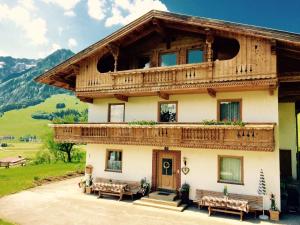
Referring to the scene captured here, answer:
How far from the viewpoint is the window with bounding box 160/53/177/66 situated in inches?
730

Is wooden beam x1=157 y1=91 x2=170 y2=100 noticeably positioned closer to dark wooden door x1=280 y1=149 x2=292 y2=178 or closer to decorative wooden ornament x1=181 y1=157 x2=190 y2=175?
decorative wooden ornament x1=181 y1=157 x2=190 y2=175

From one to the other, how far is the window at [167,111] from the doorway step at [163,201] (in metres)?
4.46

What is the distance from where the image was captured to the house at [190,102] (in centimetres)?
1491

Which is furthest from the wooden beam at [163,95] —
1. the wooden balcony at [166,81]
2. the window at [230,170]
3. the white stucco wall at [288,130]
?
the white stucco wall at [288,130]

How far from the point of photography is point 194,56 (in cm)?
1797

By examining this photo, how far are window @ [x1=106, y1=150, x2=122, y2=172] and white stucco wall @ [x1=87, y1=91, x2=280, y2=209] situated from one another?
32 cm

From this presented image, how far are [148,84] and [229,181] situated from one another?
7.09 m

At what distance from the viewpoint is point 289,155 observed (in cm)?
2045

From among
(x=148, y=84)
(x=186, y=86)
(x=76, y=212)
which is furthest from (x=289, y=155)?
(x=76, y=212)

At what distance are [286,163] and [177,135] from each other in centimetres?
934

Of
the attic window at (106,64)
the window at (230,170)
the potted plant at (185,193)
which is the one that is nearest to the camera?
the window at (230,170)

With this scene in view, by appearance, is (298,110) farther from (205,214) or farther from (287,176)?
(205,214)

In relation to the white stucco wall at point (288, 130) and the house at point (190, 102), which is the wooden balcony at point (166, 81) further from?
the white stucco wall at point (288, 130)

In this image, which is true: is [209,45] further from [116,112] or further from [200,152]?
[116,112]
